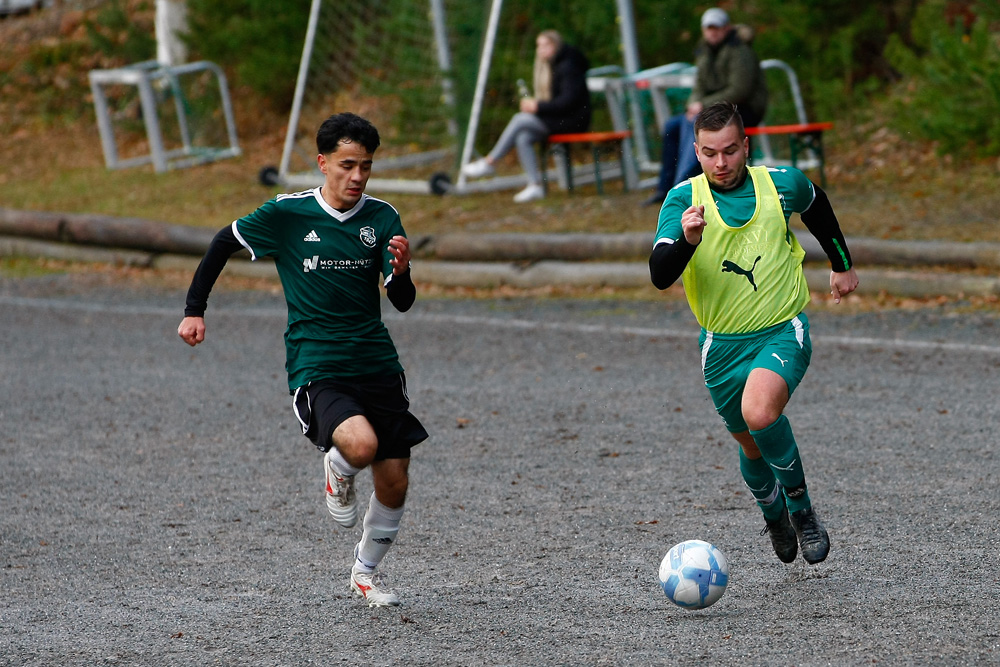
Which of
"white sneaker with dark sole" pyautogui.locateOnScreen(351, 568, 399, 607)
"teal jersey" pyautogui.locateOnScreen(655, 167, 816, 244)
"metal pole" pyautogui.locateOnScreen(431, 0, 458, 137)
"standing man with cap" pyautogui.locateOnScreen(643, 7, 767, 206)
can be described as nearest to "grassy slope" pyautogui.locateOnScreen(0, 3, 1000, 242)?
"standing man with cap" pyautogui.locateOnScreen(643, 7, 767, 206)

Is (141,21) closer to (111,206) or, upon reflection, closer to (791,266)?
(111,206)

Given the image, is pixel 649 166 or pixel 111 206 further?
pixel 111 206

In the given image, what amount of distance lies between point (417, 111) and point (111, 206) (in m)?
4.30

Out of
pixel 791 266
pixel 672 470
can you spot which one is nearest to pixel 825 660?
pixel 791 266

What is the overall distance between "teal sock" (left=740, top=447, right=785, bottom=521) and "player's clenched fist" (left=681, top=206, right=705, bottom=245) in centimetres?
100

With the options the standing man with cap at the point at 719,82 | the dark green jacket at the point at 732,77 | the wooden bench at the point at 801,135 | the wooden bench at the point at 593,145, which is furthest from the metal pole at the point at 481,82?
the wooden bench at the point at 801,135

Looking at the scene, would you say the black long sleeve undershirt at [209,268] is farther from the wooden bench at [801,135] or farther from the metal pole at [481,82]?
the metal pole at [481,82]

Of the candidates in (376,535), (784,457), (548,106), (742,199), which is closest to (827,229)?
(742,199)

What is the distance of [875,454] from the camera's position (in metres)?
6.91

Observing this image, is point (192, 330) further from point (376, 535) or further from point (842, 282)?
point (842, 282)

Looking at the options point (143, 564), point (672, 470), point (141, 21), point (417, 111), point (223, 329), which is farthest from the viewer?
point (141, 21)

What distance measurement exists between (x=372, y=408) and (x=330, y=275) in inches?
20.1

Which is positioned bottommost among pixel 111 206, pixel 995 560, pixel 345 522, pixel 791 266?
→ pixel 111 206

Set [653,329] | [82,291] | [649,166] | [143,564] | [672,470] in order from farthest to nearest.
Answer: [649,166]
[82,291]
[653,329]
[672,470]
[143,564]
